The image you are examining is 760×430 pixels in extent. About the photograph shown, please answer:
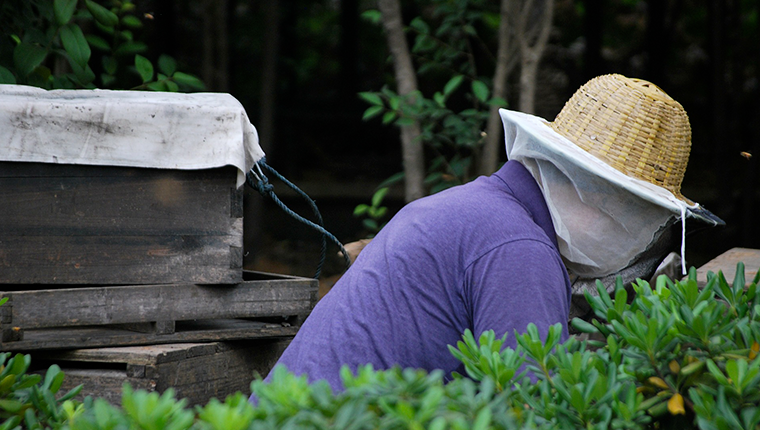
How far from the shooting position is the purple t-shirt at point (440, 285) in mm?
1620

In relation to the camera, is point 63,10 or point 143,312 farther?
point 63,10

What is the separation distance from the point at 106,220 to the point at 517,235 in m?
1.34

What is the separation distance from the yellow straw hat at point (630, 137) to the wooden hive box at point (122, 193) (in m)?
1.01

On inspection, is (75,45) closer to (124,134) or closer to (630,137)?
(124,134)

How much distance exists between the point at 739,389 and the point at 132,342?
181 centimetres

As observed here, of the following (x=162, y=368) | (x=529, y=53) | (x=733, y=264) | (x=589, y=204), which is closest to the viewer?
(x=589, y=204)

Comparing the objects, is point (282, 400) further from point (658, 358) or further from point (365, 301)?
point (365, 301)

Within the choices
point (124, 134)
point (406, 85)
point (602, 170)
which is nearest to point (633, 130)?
point (602, 170)

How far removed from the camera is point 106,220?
2250 millimetres

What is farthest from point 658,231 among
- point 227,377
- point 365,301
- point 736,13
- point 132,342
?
point 736,13

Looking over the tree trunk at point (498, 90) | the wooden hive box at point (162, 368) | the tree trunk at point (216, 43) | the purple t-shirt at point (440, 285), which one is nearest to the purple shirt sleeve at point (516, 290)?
the purple t-shirt at point (440, 285)

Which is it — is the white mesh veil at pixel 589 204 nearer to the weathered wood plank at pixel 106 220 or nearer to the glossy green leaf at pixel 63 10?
the weathered wood plank at pixel 106 220

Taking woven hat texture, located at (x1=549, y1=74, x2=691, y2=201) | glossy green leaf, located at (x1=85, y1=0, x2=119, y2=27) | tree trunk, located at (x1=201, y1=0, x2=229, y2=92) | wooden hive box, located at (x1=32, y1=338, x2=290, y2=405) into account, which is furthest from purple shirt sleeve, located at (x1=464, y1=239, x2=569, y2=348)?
tree trunk, located at (x1=201, y1=0, x2=229, y2=92)

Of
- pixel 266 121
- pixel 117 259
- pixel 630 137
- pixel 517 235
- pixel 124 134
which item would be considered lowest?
pixel 117 259
